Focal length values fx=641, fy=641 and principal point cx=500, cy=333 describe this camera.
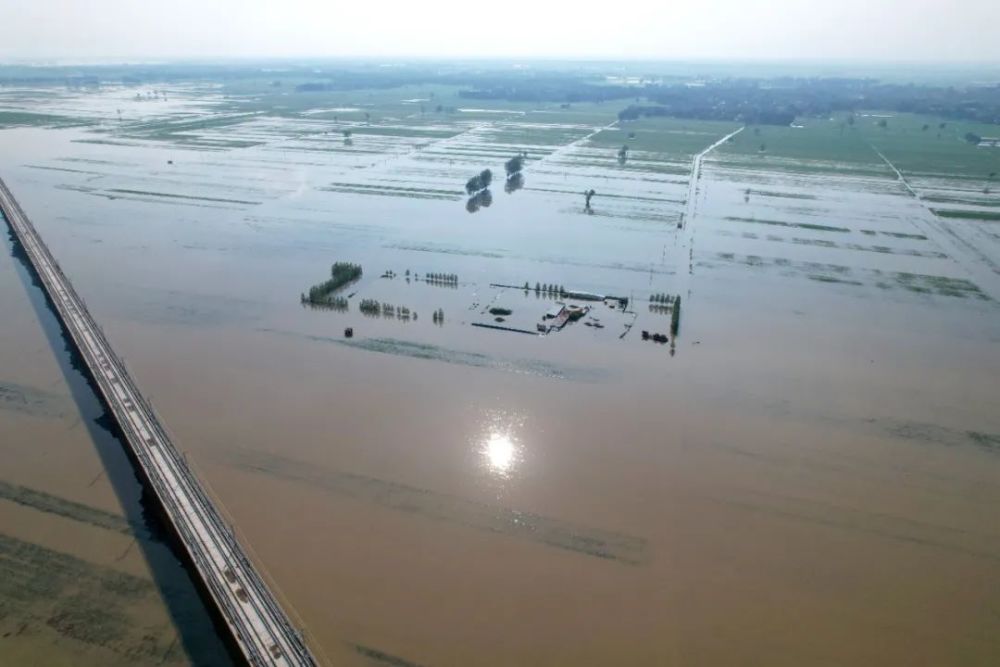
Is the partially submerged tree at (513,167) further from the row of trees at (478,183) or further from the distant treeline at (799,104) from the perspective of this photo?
the distant treeline at (799,104)

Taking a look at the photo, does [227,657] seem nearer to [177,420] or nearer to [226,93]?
[177,420]

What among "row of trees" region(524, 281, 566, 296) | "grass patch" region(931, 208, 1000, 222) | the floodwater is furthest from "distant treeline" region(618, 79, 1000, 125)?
"row of trees" region(524, 281, 566, 296)

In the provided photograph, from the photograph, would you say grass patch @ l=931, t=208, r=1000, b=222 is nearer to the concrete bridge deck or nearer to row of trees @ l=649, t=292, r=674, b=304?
row of trees @ l=649, t=292, r=674, b=304

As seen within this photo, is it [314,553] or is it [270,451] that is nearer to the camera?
[314,553]

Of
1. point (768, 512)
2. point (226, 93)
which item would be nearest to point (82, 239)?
point (768, 512)

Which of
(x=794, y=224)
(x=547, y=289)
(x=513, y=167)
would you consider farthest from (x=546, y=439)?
(x=513, y=167)

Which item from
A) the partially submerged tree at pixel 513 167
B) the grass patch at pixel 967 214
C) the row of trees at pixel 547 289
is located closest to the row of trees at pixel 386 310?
the row of trees at pixel 547 289
